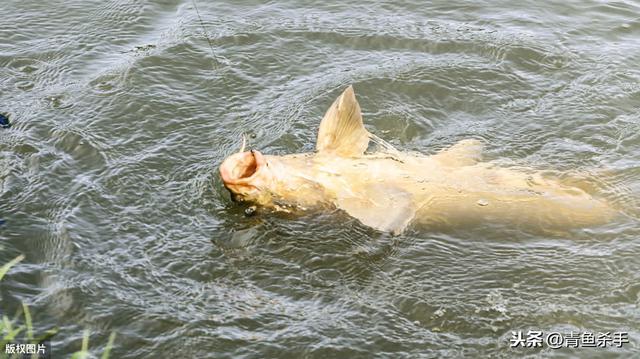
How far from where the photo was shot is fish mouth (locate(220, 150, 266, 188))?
5574 millimetres

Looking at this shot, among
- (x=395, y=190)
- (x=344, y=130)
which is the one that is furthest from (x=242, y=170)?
(x=395, y=190)

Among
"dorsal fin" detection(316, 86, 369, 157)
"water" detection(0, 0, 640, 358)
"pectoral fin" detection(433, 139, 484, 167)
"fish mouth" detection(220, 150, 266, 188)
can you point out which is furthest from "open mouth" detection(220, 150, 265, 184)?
"pectoral fin" detection(433, 139, 484, 167)

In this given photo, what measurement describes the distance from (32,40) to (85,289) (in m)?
3.81

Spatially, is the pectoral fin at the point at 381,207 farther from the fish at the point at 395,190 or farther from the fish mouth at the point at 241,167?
the fish mouth at the point at 241,167

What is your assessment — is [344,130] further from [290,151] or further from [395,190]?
[290,151]

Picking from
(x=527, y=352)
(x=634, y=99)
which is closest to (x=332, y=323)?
(x=527, y=352)

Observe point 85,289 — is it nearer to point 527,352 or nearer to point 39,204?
point 39,204

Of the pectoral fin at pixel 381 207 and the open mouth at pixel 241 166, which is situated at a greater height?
the open mouth at pixel 241 166

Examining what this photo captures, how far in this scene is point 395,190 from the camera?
6.03 meters

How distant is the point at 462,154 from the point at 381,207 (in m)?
0.99

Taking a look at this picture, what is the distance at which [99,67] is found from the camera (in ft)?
25.9

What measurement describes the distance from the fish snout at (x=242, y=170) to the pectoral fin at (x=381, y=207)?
25.2 inches

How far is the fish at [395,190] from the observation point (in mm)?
5859

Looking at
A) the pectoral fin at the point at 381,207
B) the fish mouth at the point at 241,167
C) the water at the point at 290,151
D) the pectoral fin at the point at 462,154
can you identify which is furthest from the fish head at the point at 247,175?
the pectoral fin at the point at 462,154
